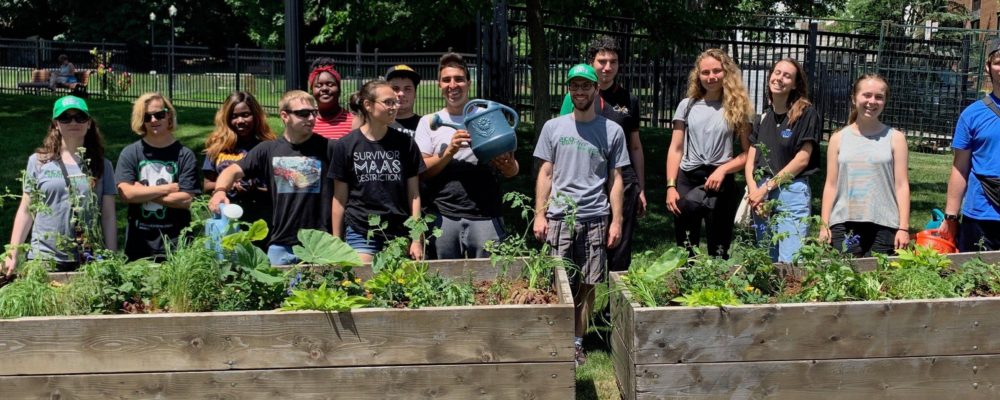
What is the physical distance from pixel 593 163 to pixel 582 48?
30.1 ft

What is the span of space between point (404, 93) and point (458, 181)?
2.02ft

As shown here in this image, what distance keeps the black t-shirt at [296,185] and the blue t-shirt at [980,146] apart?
337 cm

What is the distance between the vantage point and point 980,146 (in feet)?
17.1

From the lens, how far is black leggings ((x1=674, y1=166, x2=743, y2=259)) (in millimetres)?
5750

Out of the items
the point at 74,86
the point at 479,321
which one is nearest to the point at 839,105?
the point at 479,321

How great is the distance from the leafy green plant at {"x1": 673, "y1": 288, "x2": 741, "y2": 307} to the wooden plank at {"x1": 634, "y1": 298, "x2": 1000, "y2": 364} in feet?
0.24

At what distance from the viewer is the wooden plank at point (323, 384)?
12.4 ft

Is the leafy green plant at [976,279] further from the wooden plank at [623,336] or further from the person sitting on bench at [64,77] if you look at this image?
the person sitting on bench at [64,77]

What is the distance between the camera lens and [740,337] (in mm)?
3859

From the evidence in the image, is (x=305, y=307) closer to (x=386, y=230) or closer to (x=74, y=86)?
(x=386, y=230)

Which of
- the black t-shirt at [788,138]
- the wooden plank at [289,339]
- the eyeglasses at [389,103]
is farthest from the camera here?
the black t-shirt at [788,138]

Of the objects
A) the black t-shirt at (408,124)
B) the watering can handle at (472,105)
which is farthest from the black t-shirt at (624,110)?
the black t-shirt at (408,124)

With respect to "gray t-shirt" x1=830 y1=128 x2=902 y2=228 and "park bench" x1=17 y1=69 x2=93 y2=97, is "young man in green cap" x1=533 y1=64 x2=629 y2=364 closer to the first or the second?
"gray t-shirt" x1=830 y1=128 x2=902 y2=228

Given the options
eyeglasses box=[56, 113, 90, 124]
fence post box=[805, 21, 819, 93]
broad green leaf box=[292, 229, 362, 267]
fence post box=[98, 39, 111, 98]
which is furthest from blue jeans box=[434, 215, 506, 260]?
fence post box=[98, 39, 111, 98]
